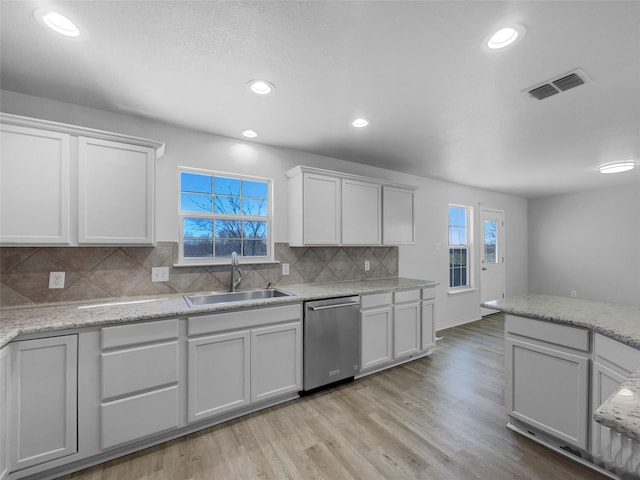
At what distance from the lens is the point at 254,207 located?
306 cm

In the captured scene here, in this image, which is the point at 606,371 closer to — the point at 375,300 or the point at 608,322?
the point at 608,322

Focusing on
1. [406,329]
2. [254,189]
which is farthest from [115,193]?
[406,329]

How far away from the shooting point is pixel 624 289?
5.08 m

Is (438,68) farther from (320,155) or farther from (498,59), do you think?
(320,155)

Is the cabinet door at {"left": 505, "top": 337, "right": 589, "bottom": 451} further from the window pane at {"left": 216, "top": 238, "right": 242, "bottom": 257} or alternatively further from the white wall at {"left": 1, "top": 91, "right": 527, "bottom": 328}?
the window pane at {"left": 216, "top": 238, "right": 242, "bottom": 257}

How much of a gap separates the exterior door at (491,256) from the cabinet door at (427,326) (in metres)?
2.54

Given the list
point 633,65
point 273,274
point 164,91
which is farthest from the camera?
point 273,274

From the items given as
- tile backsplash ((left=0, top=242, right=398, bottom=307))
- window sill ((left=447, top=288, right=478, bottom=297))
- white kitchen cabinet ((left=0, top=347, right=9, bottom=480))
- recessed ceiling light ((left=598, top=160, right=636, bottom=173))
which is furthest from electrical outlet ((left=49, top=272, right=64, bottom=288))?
recessed ceiling light ((left=598, top=160, right=636, bottom=173))

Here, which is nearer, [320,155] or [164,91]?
[164,91]

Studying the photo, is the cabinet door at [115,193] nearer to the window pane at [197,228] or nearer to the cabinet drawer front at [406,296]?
the window pane at [197,228]

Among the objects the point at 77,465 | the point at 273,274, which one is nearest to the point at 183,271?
the point at 273,274

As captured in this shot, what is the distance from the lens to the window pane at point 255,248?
2.98 meters

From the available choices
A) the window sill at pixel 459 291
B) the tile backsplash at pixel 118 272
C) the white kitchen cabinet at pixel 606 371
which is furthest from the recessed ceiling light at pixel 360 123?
the window sill at pixel 459 291

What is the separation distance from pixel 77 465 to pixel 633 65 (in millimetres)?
4166
